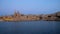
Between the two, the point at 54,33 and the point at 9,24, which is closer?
the point at 54,33

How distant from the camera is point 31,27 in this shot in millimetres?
2527

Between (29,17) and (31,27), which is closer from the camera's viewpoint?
(29,17)

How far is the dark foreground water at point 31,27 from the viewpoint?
7.76 ft

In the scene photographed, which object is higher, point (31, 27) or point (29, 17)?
point (29, 17)

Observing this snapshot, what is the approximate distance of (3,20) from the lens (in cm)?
240

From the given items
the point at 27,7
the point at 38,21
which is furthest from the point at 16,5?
the point at 38,21

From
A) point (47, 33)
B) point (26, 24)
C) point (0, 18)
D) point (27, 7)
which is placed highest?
point (27, 7)

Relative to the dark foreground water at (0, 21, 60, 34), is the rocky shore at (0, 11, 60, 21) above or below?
above

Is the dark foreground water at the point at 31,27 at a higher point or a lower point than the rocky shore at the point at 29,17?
lower

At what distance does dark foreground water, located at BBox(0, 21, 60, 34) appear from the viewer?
7.76 ft

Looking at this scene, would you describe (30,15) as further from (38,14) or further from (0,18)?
(0,18)

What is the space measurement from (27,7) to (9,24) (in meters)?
0.55

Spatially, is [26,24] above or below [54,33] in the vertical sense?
above

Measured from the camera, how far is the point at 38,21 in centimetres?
244
